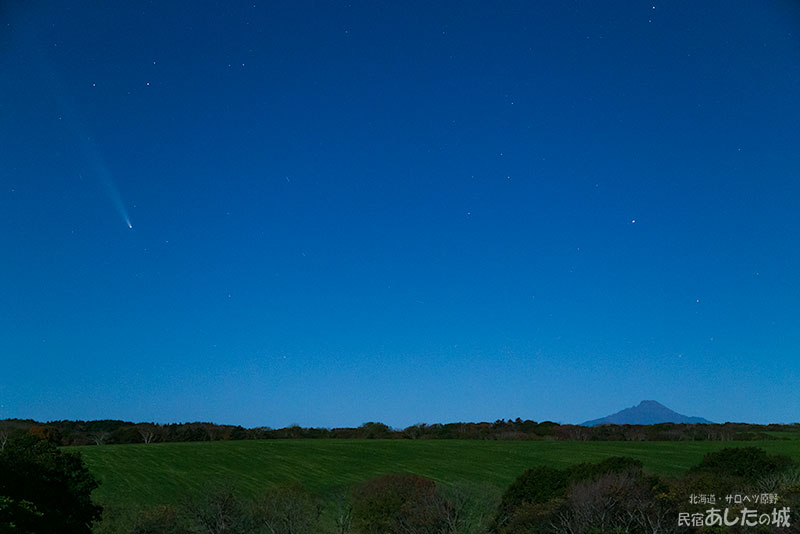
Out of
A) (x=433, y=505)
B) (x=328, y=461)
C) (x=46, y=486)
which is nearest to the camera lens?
(x=46, y=486)

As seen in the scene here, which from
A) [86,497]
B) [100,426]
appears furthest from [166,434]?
[86,497]

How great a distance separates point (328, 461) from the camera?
91062 mm

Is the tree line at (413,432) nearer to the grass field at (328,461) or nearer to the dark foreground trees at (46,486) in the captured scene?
the grass field at (328,461)

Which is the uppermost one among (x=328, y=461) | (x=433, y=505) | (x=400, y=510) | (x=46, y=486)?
(x=46, y=486)

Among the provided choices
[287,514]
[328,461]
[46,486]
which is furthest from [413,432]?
[46,486]

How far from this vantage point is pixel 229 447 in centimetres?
10106

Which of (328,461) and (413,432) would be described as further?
(413,432)

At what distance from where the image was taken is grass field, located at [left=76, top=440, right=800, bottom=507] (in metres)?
72.5

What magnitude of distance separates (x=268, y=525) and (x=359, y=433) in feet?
312

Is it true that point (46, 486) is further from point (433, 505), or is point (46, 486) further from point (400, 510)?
point (433, 505)

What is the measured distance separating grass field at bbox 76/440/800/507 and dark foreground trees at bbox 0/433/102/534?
2679 centimetres

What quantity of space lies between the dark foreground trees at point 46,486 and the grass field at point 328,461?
2679 centimetres

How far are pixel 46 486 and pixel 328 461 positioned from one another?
6154 centimetres

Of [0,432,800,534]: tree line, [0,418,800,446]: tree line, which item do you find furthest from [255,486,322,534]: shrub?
[0,418,800,446]: tree line
